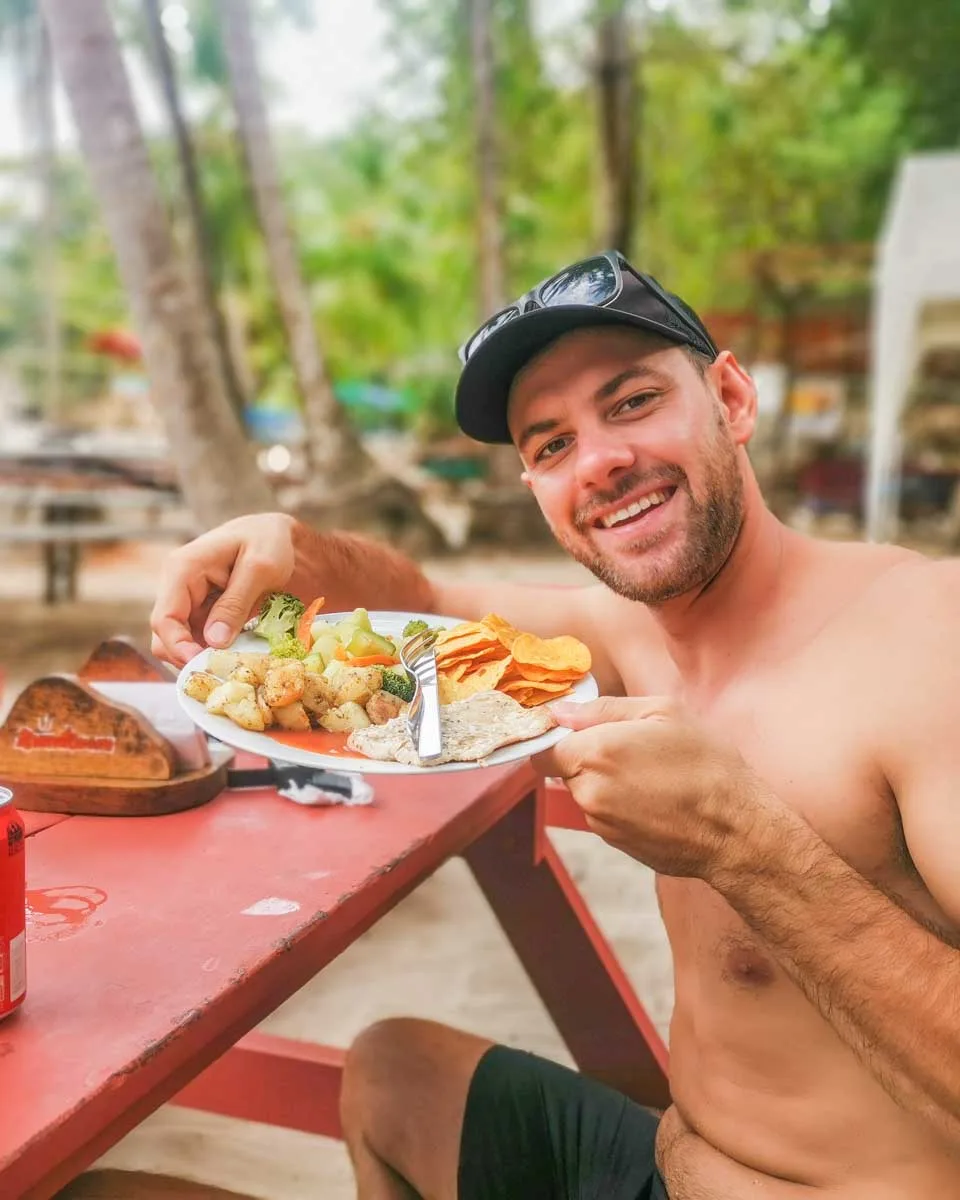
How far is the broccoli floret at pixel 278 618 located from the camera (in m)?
1.98

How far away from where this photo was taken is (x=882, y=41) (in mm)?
17125

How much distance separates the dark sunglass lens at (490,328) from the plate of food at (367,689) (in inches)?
19.2

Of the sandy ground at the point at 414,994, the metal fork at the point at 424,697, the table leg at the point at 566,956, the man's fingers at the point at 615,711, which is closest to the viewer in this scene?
the man's fingers at the point at 615,711

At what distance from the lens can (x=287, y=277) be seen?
1159cm

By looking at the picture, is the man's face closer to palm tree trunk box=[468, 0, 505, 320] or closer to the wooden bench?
the wooden bench

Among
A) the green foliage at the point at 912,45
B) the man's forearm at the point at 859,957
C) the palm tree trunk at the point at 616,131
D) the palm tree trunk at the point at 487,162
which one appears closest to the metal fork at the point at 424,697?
the man's forearm at the point at 859,957

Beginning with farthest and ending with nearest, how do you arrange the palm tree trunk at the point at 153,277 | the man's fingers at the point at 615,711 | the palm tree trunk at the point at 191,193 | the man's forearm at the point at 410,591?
the palm tree trunk at the point at 191,193 < the palm tree trunk at the point at 153,277 < the man's forearm at the point at 410,591 < the man's fingers at the point at 615,711

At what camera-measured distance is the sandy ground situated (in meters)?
2.90

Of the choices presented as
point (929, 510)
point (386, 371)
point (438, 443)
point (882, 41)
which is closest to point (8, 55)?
point (386, 371)

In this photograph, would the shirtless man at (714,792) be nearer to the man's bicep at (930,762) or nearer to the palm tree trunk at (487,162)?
the man's bicep at (930,762)

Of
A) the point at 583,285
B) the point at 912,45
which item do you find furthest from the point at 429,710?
the point at 912,45

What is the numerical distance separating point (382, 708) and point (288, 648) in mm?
234

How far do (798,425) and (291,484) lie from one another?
1728 cm

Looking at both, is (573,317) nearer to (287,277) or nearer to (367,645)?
(367,645)
